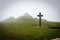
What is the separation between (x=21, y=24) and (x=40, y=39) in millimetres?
537

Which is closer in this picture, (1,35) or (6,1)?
(1,35)

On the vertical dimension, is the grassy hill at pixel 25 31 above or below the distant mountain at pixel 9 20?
below

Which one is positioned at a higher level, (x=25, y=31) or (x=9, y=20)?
(x=9, y=20)

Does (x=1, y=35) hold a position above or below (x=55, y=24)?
below

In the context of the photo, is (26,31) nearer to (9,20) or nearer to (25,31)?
(25,31)

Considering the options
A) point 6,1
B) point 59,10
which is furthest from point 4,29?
point 59,10

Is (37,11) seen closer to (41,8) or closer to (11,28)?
(41,8)

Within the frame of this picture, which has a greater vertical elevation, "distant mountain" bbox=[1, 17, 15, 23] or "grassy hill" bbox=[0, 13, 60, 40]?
"distant mountain" bbox=[1, 17, 15, 23]

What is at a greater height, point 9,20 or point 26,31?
point 9,20

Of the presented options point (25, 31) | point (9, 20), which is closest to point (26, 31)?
point (25, 31)

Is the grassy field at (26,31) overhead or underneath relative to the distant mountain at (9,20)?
underneath

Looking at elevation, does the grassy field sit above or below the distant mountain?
below

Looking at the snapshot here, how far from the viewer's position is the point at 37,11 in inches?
94.2

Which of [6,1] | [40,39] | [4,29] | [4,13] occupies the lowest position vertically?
[40,39]
